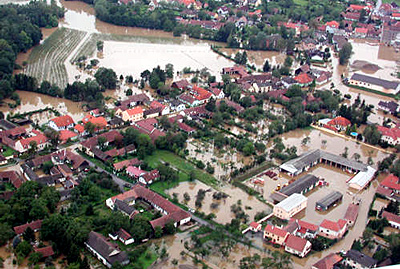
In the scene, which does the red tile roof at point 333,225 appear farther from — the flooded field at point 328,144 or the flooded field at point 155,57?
the flooded field at point 155,57

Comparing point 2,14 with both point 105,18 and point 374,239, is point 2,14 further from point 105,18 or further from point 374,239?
point 374,239

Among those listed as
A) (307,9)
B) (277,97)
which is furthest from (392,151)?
(307,9)

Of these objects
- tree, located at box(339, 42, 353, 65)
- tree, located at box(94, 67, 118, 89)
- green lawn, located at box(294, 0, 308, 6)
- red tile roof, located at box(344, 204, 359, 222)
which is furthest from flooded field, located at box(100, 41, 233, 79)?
green lawn, located at box(294, 0, 308, 6)

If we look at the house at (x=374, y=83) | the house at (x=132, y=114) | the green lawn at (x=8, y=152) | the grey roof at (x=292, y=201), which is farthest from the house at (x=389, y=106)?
the green lawn at (x=8, y=152)

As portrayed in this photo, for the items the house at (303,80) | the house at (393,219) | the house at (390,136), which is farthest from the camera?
the house at (303,80)

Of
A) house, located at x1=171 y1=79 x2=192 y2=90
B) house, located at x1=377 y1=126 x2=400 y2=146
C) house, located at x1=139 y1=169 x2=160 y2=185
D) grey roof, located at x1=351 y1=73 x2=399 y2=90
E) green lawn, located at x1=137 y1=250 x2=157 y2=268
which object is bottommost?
green lawn, located at x1=137 y1=250 x2=157 y2=268

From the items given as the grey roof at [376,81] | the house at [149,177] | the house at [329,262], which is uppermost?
the grey roof at [376,81]

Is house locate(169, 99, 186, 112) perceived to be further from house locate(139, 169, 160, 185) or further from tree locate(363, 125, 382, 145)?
tree locate(363, 125, 382, 145)
